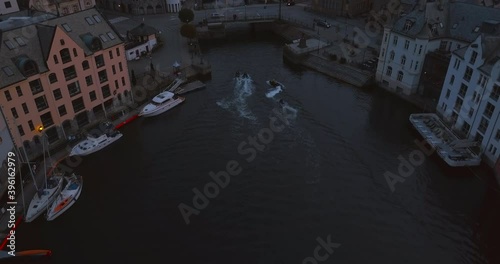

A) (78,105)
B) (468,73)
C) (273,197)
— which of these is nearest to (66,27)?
(78,105)

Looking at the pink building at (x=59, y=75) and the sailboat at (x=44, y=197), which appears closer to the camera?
the sailboat at (x=44, y=197)

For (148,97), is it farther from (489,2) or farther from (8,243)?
(489,2)

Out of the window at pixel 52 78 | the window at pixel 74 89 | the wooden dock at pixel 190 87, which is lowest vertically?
the wooden dock at pixel 190 87

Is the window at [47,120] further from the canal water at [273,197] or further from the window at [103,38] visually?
the window at [103,38]

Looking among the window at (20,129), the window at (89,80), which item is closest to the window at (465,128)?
the window at (89,80)

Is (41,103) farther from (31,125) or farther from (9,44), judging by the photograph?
(9,44)

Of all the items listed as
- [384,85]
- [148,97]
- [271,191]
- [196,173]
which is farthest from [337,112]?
[148,97]

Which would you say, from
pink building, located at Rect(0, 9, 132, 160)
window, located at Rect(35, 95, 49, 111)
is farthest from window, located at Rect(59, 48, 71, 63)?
window, located at Rect(35, 95, 49, 111)
